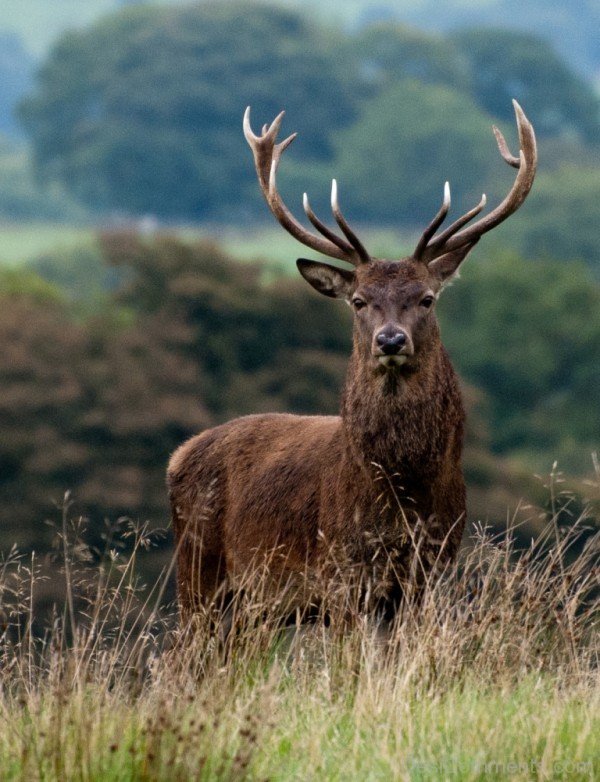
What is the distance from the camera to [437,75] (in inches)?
3703

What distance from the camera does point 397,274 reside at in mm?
7867

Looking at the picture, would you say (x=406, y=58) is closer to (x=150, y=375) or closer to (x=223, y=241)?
(x=223, y=241)

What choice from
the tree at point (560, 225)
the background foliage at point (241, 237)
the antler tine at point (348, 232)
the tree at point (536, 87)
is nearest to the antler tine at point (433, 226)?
the antler tine at point (348, 232)

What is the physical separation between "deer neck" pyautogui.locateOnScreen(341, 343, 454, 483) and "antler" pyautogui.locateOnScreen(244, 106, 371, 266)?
596 millimetres

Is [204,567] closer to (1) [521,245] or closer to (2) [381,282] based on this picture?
(2) [381,282]

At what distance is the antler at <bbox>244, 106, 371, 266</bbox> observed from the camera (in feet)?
26.2

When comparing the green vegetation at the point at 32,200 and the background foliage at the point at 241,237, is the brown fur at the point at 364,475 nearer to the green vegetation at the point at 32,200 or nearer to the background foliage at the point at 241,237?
the background foliage at the point at 241,237

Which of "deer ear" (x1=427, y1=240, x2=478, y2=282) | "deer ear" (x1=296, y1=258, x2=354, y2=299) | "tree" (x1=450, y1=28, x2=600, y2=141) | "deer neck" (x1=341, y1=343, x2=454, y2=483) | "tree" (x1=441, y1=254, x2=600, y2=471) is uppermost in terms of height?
"tree" (x1=450, y1=28, x2=600, y2=141)

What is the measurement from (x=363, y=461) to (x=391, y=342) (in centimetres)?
51

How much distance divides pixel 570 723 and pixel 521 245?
203ft

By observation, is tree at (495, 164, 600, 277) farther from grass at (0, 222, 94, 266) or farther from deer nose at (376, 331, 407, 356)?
deer nose at (376, 331, 407, 356)

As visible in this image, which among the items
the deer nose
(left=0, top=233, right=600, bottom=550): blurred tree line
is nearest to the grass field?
(left=0, top=233, right=600, bottom=550): blurred tree line

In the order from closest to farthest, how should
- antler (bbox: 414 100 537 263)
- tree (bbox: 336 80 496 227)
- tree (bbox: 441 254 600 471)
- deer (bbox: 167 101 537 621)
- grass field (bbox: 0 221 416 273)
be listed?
deer (bbox: 167 101 537 621) → antler (bbox: 414 100 537 263) → tree (bbox: 441 254 600 471) → grass field (bbox: 0 221 416 273) → tree (bbox: 336 80 496 227)

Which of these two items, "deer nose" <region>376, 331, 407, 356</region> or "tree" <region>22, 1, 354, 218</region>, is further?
"tree" <region>22, 1, 354, 218</region>
